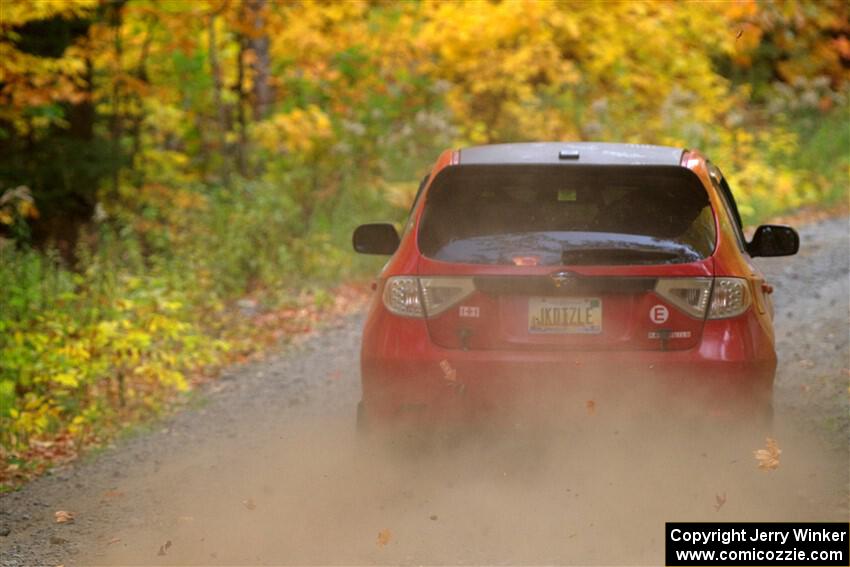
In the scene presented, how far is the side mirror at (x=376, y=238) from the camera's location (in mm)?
6465

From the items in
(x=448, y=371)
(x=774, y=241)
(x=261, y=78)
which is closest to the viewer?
(x=448, y=371)

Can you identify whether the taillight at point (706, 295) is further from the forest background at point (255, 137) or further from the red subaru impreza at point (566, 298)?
the forest background at point (255, 137)

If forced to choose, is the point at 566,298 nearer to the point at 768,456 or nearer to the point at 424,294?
the point at 424,294

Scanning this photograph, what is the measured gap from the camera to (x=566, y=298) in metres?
4.93

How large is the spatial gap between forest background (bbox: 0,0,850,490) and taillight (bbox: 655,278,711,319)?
166 inches

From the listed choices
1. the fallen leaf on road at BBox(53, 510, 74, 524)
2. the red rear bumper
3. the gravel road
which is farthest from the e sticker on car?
the fallen leaf on road at BBox(53, 510, 74, 524)

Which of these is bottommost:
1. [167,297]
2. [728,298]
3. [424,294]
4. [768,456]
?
[167,297]

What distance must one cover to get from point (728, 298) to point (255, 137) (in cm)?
1125

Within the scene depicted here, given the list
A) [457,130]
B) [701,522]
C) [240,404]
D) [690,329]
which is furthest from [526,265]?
[457,130]

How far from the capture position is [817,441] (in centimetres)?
657

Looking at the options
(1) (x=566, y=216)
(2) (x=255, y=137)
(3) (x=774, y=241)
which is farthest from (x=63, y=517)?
(2) (x=255, y=137)

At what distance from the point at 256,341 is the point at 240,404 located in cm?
232

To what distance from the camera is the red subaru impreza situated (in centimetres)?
492

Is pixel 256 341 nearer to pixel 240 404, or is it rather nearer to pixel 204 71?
pixel 240 404
